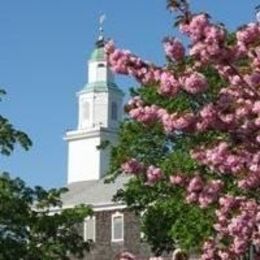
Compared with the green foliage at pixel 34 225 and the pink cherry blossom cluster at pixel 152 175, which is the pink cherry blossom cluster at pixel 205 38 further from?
the green foliage at pixel 34 225

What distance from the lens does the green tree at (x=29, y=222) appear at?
2514 cm

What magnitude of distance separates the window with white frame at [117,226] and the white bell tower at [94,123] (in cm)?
3807

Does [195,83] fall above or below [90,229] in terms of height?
below

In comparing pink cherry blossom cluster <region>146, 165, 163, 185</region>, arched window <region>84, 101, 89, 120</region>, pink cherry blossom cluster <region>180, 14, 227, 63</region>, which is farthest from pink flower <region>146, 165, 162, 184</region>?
arched window <region>84, 101, 89, 120</region>

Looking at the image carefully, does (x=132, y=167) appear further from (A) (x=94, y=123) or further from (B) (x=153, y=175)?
(A) (x=94, y=123)

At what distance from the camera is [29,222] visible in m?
25.5

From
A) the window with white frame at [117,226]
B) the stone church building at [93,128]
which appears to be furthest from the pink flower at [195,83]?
the stone church building at [93,128]

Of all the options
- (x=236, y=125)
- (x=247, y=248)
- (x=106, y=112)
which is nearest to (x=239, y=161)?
(x=236, y=125)

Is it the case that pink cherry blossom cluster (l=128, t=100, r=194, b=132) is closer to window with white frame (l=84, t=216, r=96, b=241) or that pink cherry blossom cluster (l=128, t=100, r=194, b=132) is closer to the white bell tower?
window with white frame (l=84, t=216, r=96, b=241)

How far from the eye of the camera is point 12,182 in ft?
83.9

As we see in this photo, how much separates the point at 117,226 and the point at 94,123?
46426 millimetres

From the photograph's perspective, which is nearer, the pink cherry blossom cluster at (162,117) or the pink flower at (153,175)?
the pink cherry blossom cluster at (162,117)

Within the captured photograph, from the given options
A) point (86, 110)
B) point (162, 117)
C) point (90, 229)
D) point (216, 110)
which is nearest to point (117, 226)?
point (90, 229)

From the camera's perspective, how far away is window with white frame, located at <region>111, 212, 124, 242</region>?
224 ft
